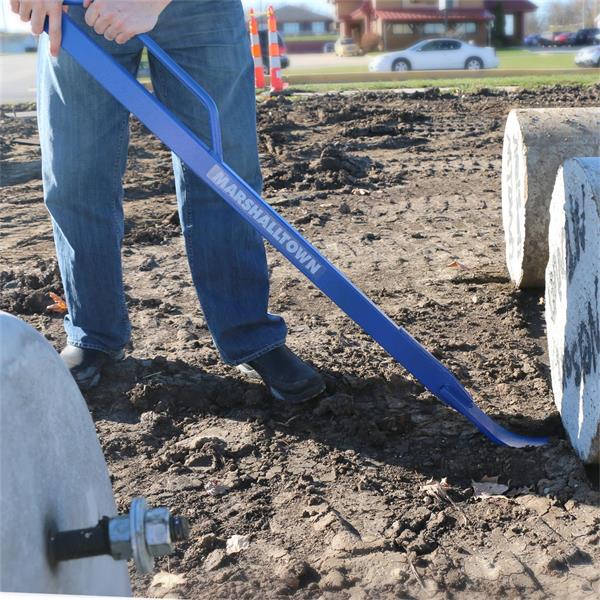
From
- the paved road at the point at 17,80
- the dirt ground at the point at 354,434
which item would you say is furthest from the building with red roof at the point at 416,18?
the paved road at the point at 17,80

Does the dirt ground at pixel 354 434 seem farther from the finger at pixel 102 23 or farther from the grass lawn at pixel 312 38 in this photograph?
the grass lawn at pixel 312 38

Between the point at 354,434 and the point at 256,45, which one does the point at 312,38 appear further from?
the point at 354,434

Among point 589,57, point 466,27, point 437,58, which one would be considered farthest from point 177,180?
point 589,57

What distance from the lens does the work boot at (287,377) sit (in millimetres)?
2641

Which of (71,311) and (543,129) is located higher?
(543,129)

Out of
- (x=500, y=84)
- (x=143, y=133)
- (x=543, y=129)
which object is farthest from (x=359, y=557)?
(x=500, y=84)

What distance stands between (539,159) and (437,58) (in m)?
13.9

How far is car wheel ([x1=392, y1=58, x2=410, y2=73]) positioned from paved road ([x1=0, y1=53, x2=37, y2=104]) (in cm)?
668

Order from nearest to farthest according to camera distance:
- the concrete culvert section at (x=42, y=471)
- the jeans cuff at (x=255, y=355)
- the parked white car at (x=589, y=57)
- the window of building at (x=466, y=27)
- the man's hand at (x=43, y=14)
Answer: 1. the concrete culvert section at (x=42, y=471)
2. the man's hand at (x=43, y=14)
3. the jeans cuff at (x=255, y=355)
4. the window of building at (x=466, y=27)
5. the parked white car at (x=589, y=57)

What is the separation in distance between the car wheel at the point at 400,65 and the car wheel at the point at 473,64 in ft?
3.91

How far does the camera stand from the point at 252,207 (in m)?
2.29

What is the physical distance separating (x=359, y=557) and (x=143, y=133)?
6.81 metres

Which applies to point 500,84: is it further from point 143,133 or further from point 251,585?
point 251,585

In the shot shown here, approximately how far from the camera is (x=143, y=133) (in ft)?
26.9
